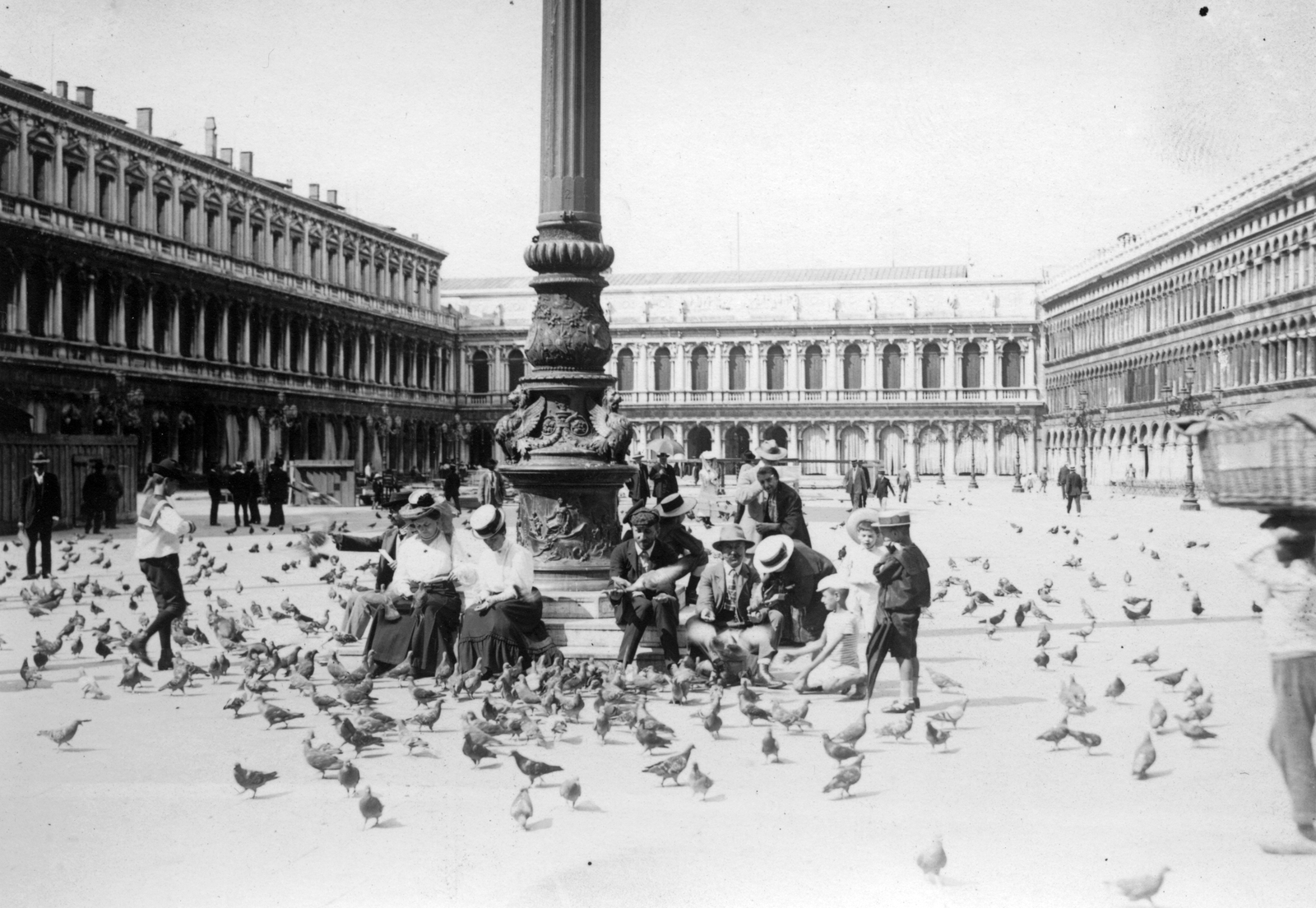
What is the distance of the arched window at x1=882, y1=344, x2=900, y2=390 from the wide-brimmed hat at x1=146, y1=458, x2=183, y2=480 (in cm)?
5667

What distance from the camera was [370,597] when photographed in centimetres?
796

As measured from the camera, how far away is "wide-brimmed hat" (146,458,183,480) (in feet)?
26.5

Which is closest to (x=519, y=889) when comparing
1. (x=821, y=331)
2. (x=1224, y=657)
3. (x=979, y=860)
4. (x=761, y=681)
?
(x=979, y=860)

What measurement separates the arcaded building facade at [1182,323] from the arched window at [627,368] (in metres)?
19.7

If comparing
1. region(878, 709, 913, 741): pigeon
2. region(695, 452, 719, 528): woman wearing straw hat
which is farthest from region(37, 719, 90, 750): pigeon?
region(695, 452, 719, 528): woman wearing straw hat

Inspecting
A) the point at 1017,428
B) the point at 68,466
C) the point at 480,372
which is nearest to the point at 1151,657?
the point at 68,466

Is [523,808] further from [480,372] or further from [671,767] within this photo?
[480,372]

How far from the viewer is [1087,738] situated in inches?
225

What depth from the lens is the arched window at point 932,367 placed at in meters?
62.7

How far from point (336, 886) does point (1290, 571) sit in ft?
10.8

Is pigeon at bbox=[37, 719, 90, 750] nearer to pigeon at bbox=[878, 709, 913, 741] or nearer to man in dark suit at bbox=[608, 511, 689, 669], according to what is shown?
man in dark suit at bbox=[608, 511, 689, 669]

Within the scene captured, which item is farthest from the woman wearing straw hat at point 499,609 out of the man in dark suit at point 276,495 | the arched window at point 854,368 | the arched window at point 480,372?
the arched window at point 480,372

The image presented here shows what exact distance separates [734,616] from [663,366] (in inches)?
2267

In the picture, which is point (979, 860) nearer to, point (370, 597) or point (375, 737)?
point (375, 737)
